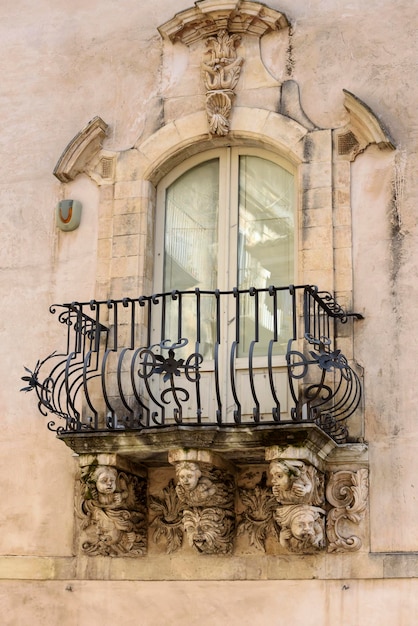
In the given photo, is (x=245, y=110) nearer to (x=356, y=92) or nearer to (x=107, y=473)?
(x=356, y=92)

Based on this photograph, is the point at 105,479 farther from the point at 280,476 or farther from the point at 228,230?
the point at 228,230

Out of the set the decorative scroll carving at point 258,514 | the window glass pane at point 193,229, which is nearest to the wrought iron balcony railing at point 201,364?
the window glass pane at point 193,229

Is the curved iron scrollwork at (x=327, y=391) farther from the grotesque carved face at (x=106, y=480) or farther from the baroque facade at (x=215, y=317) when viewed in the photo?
the grotesque carved face at (x=106, y=480)

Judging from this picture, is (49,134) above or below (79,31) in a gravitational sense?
below

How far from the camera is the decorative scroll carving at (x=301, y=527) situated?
356 inches

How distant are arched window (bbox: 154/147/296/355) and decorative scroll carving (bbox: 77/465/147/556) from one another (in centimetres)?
136

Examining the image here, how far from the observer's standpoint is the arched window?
33.7 ft

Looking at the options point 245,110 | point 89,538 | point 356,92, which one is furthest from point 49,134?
point 89,538

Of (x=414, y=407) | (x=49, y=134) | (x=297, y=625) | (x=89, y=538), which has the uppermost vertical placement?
(x=49, y=134)

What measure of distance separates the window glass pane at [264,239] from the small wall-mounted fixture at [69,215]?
4.65ft

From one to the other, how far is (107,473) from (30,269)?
7.31 ft

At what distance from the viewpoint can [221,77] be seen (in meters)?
10.6

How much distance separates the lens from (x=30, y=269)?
1078 centimetres

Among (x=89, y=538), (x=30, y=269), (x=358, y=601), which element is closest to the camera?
(x=358, y=601)
